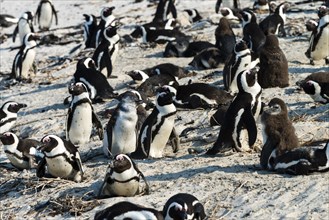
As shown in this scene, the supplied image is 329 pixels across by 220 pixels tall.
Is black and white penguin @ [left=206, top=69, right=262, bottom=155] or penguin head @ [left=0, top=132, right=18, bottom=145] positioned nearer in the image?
black and white penguin @ [left=206, top=69, right=262, bottom=155]

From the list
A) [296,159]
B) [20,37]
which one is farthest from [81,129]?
[20,37]

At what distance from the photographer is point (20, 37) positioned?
18609mm

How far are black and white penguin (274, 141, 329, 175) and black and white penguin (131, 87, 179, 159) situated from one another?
74.1 inches

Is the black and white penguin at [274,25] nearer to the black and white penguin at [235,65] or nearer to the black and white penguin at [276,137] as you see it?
the black and white penguin at [235,65]

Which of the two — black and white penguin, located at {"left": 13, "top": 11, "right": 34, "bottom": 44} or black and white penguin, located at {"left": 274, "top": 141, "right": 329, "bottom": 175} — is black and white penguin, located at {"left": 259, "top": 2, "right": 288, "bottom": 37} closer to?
black and white penguin, located at {"left": 13, "top": 11, "right": 34, "bottom": 44}

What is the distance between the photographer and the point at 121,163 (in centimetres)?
707

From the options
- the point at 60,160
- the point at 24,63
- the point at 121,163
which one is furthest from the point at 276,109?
the point at 24,63

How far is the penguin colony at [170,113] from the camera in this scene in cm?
710

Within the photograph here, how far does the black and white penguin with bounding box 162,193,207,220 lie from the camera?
5.89 metres

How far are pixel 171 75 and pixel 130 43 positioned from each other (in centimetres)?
440

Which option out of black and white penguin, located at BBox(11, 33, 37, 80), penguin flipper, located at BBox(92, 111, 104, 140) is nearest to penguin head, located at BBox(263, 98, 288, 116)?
penguin flipper, located at BBox(92, 111, 104, 140)

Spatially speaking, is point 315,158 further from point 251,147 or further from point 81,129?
point 81,129

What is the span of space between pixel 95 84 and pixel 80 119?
6.91 ft

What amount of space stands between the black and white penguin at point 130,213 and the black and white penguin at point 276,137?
167 cm
